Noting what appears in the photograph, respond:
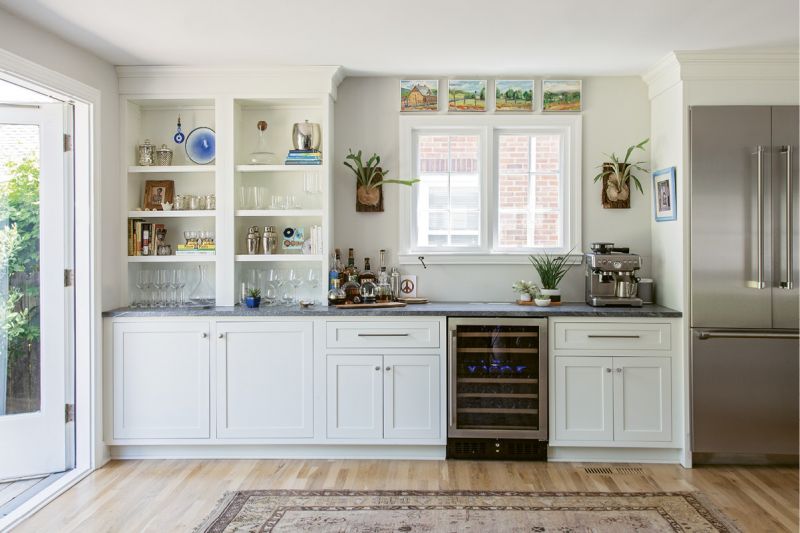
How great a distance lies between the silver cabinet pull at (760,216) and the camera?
3.69m

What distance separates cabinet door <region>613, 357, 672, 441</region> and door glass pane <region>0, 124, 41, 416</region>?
11.1ft

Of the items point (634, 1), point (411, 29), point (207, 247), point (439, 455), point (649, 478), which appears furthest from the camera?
point (207, 247)

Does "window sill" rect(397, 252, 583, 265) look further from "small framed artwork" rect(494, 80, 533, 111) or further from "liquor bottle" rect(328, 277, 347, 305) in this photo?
"small framed artwork" rect(494, 80, 533, 111)

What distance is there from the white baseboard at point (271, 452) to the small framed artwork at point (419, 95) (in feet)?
7.35

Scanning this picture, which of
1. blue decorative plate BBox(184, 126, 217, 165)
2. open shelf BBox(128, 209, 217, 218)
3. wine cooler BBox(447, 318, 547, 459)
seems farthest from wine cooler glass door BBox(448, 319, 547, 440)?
blue decorative plate BBox(184, 126, 217, 165)

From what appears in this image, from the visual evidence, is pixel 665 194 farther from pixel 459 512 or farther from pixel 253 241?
pixel 253 241

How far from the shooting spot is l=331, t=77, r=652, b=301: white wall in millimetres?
4387

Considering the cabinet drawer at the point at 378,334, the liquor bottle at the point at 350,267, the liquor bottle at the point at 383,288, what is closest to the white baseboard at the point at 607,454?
the cabinet drawer at the point at 378,334

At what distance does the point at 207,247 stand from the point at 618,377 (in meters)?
2.72

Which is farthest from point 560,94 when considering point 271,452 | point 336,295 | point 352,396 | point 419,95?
point 271,452

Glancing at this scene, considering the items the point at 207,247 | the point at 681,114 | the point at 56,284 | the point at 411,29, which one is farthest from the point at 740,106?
the point at 56,284

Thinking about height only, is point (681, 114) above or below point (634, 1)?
below

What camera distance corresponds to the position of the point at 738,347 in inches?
148

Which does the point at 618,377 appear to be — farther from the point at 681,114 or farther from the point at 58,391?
the point at 58,391
